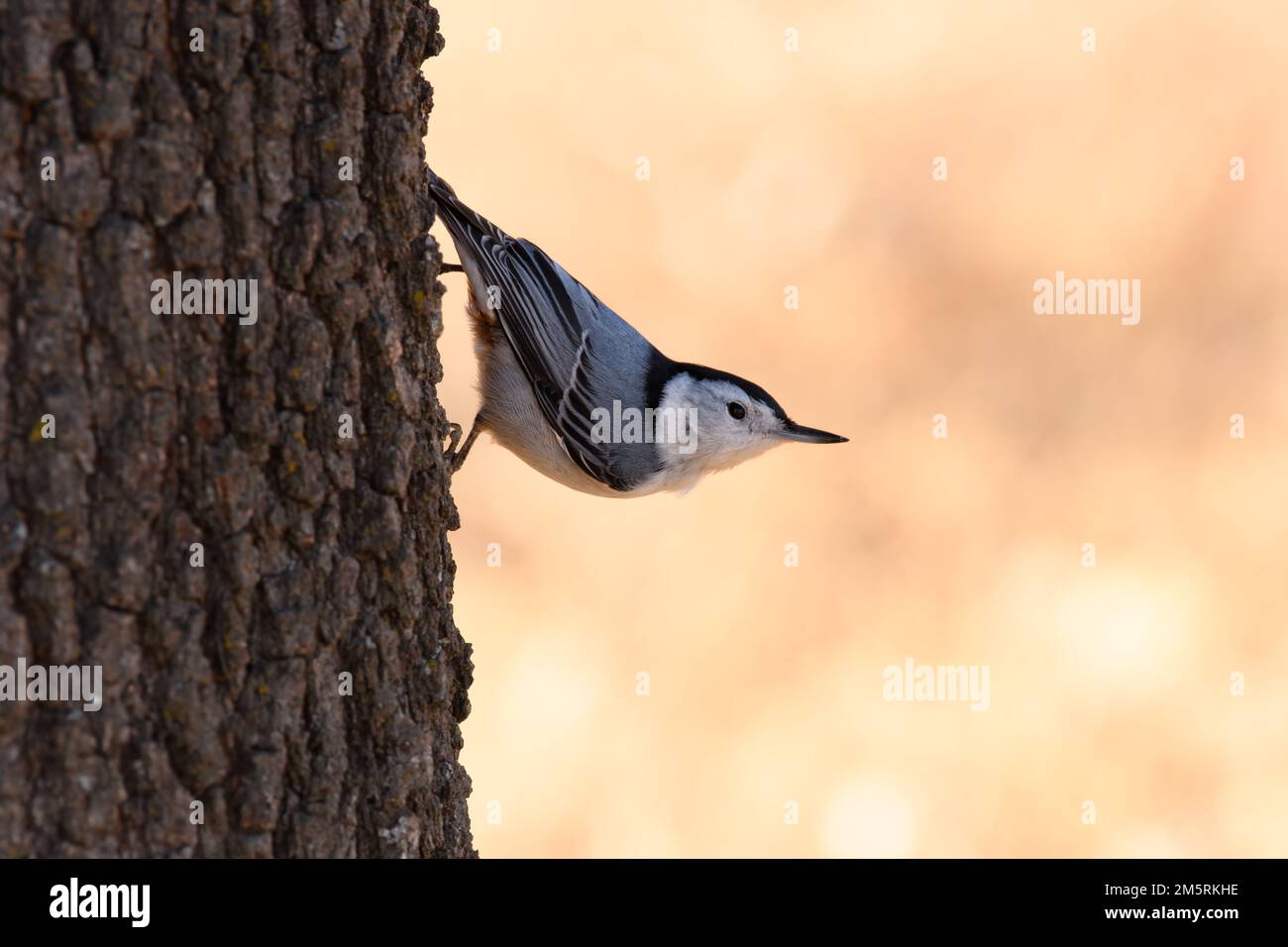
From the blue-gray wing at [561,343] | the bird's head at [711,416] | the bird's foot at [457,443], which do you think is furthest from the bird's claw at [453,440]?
the bird's head at [711,416]

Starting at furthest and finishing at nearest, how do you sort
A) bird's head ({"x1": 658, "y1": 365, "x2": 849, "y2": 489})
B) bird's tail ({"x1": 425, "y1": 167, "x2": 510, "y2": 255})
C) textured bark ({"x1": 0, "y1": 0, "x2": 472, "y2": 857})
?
bird's head ({"x1": 658, "y1": 365, "x2": 849, "y2": 489}) → bird's tail ({"x1": 425, "y1": 167, "x2": 510, "y2": 255}) → textured bark ({"x1": 0, "y1": 0, "x2": 472, "y2": 857})

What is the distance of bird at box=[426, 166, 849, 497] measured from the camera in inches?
156

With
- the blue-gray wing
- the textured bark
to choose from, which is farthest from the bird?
the textured bark

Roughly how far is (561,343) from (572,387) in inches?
5.1

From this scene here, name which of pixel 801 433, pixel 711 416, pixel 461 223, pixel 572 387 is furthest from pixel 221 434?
pixel 801 433

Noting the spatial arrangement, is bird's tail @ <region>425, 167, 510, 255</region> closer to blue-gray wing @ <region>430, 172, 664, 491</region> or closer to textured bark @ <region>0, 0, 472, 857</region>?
blue-gray wing @ <region>430, 172, 664, 491</region>

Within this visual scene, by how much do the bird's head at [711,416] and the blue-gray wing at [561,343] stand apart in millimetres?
143

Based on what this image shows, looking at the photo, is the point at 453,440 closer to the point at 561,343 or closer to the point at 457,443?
the point at 457,443

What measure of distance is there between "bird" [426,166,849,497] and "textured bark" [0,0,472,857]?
1.38 m

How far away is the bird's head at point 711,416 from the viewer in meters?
Answer: 4.29
